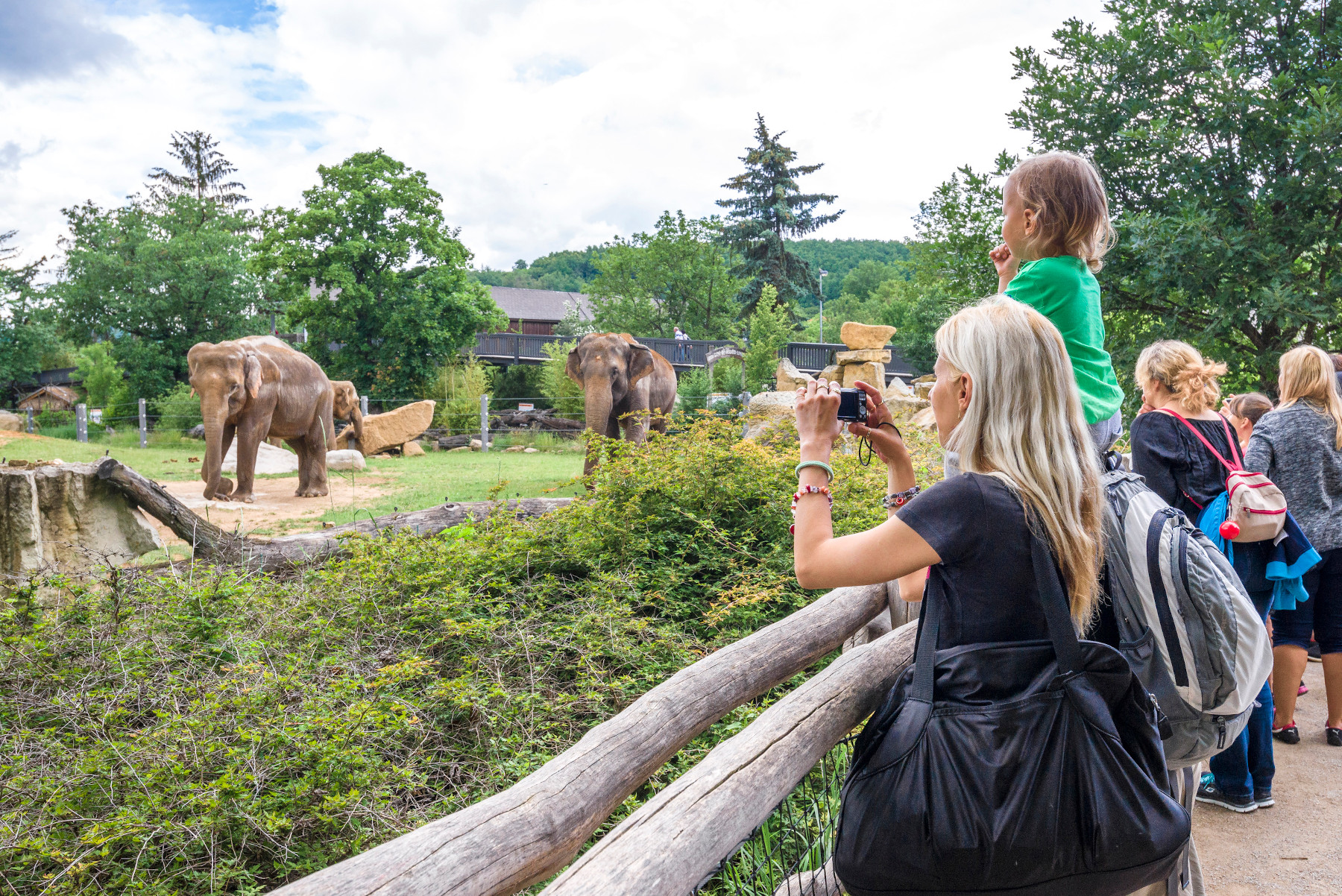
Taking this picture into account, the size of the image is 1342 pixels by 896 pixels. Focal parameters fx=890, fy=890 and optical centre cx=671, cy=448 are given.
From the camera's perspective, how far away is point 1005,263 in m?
2.96

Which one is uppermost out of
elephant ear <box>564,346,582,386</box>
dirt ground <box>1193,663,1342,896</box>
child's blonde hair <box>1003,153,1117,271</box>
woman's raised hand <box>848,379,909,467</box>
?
child's blonde hair <box>1003,153,1117,271</box>

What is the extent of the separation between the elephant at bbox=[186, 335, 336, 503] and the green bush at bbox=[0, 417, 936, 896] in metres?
7.08

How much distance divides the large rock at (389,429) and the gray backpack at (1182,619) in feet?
72.6

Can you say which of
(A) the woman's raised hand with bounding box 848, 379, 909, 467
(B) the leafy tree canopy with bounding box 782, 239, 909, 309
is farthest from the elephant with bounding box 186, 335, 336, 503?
(B) the leafy tree canopy with bounding box 782, 239, 909, 309

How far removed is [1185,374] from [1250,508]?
62 cm

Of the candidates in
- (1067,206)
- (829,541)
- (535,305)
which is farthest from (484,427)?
(535,305)

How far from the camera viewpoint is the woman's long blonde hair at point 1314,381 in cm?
433

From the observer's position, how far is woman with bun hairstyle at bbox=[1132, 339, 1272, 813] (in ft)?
12.5

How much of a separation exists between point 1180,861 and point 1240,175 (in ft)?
29.9

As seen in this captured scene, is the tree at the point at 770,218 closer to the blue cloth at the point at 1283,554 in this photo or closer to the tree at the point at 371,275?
the tree at the point at 371,275

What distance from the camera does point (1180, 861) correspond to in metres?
2.46

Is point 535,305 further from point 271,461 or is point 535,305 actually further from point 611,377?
point 611,377

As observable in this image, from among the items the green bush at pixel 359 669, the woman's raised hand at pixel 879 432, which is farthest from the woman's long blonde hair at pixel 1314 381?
the woman's raised hand at pixel 879 432

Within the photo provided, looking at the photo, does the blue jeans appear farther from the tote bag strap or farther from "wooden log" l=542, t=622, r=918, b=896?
the tote bag strap
